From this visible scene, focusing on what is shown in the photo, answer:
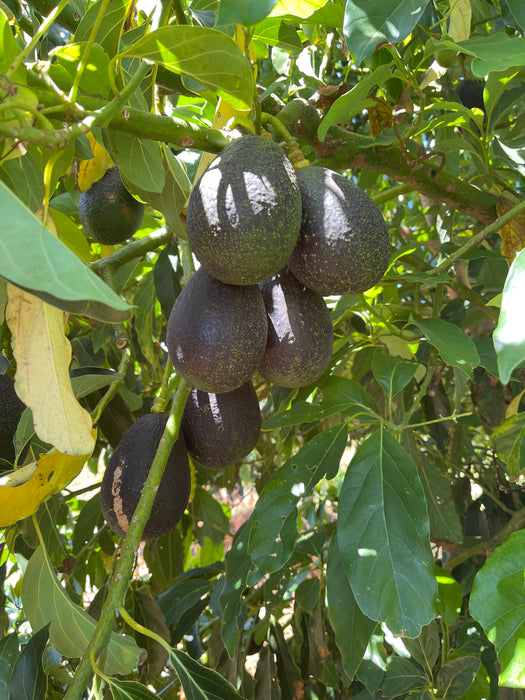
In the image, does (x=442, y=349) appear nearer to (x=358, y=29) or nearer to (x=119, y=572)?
(x=358, y=29)

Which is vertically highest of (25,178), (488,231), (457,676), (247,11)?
(247,11)

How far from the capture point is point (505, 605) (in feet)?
2.14

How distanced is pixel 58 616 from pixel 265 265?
62 cm

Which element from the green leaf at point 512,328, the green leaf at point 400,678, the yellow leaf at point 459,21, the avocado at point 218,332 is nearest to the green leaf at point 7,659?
the avocado at point 218,332

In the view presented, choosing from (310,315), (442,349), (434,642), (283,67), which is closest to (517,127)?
(283,67)

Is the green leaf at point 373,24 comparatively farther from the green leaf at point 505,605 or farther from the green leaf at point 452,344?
the green leaf at point 505,605

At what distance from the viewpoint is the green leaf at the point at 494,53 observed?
2.27 ft

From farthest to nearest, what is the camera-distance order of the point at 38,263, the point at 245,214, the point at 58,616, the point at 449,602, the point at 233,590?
the point at 449,602 < the point at 233,590 < the point at 58,616 < the point at 245,214 < the point at 38,263

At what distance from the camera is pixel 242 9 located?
1.82ft

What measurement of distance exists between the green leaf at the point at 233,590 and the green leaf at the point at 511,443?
465mm

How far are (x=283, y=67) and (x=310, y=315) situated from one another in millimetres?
954

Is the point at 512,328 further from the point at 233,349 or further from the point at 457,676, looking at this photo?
the point at 457,676

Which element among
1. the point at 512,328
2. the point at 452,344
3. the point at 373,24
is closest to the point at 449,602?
the point at 452,344

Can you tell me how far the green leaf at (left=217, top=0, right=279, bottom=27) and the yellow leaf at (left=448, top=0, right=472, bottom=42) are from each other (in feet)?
1.80
